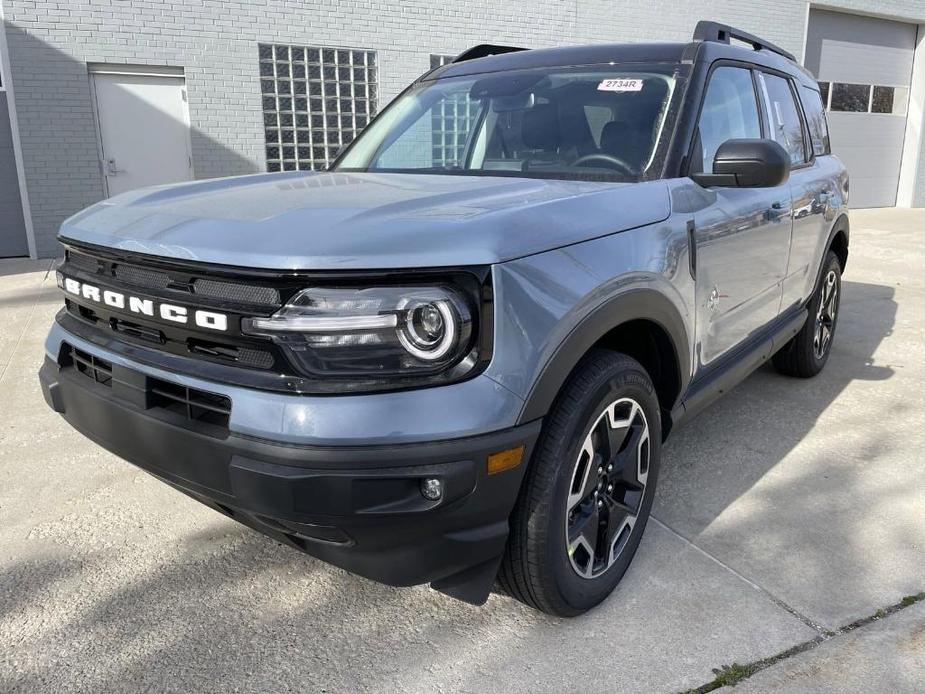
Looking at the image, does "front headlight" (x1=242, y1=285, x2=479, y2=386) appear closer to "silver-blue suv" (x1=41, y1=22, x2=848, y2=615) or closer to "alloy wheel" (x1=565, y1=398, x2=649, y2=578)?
"silver-blue suv" (x1=41, y1=22, x2=848, y2=615)

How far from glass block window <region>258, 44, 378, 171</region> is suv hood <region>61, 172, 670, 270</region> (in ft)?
27.3

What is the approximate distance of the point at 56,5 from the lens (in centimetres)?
900

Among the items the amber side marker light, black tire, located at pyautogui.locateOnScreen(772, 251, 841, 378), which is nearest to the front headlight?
the amber side marker light

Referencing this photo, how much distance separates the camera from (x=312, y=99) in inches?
419

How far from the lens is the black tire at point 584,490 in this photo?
208 centimetres

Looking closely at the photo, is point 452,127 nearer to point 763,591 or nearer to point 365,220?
point 365,220

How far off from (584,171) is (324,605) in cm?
174

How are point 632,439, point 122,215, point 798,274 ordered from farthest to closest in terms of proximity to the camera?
point 798,274, point 632,439, point 122,215

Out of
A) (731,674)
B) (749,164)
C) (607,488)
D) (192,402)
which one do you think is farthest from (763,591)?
(192,402)

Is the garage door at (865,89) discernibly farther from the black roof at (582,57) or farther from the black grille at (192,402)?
the black grille at (192,402)

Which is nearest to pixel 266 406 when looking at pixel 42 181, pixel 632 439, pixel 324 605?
pixel 324 605

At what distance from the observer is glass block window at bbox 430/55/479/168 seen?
10.4ft

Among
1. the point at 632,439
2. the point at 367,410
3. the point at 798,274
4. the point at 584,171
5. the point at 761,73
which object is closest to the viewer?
the point at 367,410

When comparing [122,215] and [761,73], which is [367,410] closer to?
[122,215]
